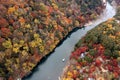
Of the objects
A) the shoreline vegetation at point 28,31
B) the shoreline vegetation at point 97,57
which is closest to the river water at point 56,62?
the shoreline vegetation at point 28,31

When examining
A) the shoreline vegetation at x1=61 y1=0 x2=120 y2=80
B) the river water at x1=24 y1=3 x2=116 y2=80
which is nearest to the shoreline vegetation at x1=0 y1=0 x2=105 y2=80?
the river water at x1=24 y1=3 x2=116 y2=80

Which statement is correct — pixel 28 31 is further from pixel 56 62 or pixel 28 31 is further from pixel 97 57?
pixel 97 57

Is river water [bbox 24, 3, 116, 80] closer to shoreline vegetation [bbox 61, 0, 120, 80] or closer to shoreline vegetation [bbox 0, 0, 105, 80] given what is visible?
shoreline vegetation [bbox 0, 0, 105, 80]

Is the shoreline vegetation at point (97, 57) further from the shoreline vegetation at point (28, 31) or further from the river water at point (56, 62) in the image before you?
the shoreline vegetation at point (28, 31)

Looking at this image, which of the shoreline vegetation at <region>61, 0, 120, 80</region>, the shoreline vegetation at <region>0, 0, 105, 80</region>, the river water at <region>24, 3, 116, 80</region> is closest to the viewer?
the shoreline vegetation at <region>0, 0, 105, 80</region>

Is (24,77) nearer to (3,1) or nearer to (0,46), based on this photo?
(0,46)

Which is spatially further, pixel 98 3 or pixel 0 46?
pixel 98 3

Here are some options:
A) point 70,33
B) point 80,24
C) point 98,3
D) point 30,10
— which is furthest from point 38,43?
point 98,3
